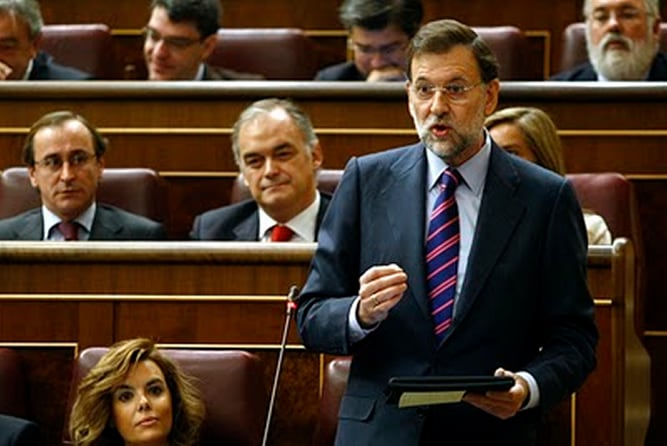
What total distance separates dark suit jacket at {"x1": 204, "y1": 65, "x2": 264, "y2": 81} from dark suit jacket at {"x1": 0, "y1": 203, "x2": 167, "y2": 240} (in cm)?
52

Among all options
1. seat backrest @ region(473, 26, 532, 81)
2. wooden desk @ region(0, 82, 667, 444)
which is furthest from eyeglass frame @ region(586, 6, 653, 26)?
wooden desk @ region(0, 82, 667, 444)

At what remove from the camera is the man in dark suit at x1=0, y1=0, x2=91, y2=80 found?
108 inches

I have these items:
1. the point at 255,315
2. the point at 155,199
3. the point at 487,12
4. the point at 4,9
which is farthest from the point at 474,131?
the point at 487,12

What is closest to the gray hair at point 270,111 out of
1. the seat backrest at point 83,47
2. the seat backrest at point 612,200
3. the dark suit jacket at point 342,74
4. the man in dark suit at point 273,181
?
the man in dark suit at point 273,181

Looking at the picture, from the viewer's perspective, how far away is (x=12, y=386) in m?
1.90

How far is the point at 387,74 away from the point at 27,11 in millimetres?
588

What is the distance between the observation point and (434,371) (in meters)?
1.45

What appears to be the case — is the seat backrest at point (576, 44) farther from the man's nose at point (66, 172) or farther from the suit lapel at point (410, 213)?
the suit lapel at point (410, 213)

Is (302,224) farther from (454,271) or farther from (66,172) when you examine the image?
(454,271)

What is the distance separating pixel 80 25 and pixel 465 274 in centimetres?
179

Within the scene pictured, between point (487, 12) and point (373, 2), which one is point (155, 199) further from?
point (487, 12)

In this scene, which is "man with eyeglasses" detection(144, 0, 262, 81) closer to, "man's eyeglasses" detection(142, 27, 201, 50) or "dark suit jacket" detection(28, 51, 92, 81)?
"man's eyeglasses" detection(142, 27, 201, 50)

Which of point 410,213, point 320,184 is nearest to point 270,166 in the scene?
point 320,184

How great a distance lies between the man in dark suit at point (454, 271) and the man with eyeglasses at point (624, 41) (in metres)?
1.25
